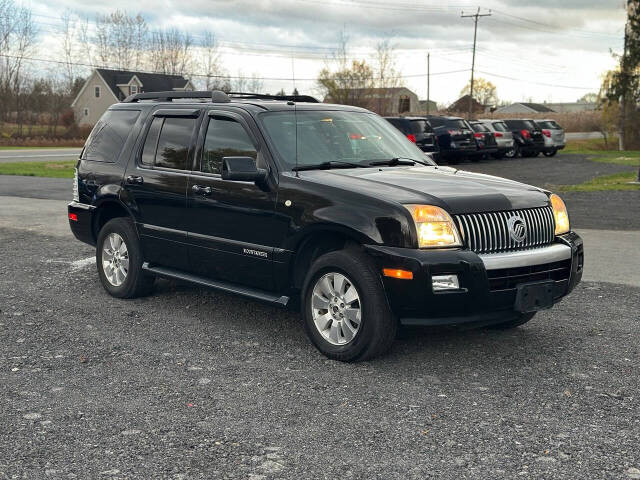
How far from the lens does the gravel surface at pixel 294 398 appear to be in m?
3.81

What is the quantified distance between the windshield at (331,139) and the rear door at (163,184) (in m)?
0.89

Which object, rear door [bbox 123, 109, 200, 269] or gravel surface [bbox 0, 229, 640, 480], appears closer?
gravel surface [bbox 0, 229, 640, 480]

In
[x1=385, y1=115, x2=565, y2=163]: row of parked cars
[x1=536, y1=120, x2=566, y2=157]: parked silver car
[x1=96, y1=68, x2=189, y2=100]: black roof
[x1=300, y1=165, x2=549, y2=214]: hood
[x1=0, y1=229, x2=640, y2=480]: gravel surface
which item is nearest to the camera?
[x1=0, y1=229, x2=640, y2=480]: gravel surface

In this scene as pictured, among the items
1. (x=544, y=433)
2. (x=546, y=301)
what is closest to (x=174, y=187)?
(x=546, y=301)

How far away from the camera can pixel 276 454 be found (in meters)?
3.89

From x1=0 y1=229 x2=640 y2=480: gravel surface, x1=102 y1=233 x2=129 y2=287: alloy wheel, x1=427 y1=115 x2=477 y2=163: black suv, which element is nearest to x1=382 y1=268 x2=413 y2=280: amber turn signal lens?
x1=0 y1=229 x2=640 y2=480: gravel surface

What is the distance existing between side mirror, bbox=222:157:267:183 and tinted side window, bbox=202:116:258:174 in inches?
11.4

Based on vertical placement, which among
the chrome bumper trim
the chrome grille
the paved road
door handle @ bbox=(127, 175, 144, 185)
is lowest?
the paved road

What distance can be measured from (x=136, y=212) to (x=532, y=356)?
3.63 meters

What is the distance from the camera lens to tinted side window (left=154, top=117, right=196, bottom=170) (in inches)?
262

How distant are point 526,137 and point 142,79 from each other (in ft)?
164

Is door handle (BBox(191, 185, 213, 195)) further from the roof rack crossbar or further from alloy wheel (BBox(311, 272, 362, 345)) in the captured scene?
alloy wheel (BBox(311, 272, 362, 345))

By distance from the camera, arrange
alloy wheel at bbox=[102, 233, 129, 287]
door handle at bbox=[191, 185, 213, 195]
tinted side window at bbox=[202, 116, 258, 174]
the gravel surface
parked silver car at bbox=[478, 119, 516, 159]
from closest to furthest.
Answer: the gravel surface
tinted side window at bbox=[202, 116, 258, 174]
door handle at bbox=[191, 185, 213, 195]
alloy wheel at bbox=[102, 233, 129, 287]
parked silver car at bbox=[478, 119, 516, 159]

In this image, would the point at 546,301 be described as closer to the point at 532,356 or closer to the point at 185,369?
the point at 532,356
